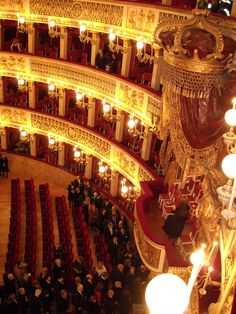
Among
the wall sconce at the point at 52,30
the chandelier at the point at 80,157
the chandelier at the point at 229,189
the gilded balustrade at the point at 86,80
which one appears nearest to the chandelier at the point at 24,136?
the gilded balustrade at the point at 86,80

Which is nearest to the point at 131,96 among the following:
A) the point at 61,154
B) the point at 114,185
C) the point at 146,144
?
the point at 146,144

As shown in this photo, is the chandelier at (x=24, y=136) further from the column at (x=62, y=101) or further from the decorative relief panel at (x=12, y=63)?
the decorative relief panel at (x=12, y=63)

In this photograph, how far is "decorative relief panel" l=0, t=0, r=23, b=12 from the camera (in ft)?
52.4

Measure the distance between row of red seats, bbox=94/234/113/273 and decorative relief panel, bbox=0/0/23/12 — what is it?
29.9 feet

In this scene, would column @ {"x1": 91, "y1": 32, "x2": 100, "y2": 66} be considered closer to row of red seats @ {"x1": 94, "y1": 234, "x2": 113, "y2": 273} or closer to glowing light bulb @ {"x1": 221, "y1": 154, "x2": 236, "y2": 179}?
row of red seats @ {"x1": 94, "y1": 234, "x2": 113, "y2": 273}

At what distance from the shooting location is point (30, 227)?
14.6 meters

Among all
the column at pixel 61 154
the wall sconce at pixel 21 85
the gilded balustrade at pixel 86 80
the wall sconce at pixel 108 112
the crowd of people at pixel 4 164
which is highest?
Answer: the gilded balustrade at pixel 86 80

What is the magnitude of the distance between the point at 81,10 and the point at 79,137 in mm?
4905

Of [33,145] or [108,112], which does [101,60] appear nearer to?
[108,112]

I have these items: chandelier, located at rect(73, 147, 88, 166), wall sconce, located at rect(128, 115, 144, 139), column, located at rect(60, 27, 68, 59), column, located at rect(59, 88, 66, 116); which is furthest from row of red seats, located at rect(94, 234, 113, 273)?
column, located at rect(60, 27, 68, 59)

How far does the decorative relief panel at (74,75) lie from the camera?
15.1 metres

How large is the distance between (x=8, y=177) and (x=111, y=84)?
281 inches

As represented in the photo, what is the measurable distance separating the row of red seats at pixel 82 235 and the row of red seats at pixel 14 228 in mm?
2009

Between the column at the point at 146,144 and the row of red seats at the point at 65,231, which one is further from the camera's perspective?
the column at the point at 146,144
